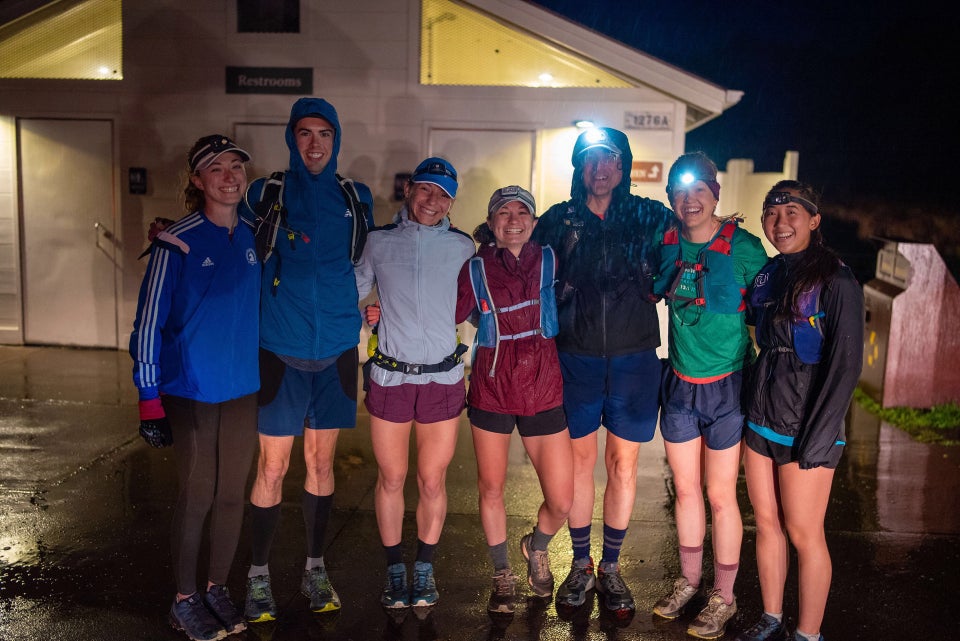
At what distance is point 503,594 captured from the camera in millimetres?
4043

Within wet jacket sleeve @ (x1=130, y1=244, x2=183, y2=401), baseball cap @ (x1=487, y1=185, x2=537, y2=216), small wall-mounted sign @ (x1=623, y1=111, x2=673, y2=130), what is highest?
small wall-mounted sign @ (x1=623, y1=111, x2=673, y2=130)

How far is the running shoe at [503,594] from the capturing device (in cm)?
398

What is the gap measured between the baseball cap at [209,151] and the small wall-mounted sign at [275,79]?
19.3 feet

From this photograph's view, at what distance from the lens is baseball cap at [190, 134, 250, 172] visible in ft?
11.7

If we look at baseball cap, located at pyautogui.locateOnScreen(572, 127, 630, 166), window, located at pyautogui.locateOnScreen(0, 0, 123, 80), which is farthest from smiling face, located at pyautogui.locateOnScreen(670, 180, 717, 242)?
window, located at pyautogui.locateOnScreen(0, 0, 123, 80)

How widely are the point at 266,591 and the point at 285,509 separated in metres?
1.32

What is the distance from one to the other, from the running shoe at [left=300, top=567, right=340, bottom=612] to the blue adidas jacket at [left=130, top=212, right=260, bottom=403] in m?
1.01

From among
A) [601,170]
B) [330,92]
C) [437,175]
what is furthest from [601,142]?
[330,92]

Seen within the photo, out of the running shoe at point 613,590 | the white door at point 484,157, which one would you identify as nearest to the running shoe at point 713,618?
the running shoe at point 613,590

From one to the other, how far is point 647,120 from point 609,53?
85 centimetres

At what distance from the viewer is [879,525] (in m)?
5.12

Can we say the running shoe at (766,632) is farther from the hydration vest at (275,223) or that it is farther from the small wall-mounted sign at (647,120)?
the small wall-mounted sign at (647,120)

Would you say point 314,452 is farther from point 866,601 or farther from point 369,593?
point 866,601

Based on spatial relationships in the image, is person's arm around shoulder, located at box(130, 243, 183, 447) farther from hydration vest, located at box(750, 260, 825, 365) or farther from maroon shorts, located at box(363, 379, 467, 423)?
hydration vest, located at box(750, 260, 825, 365)
